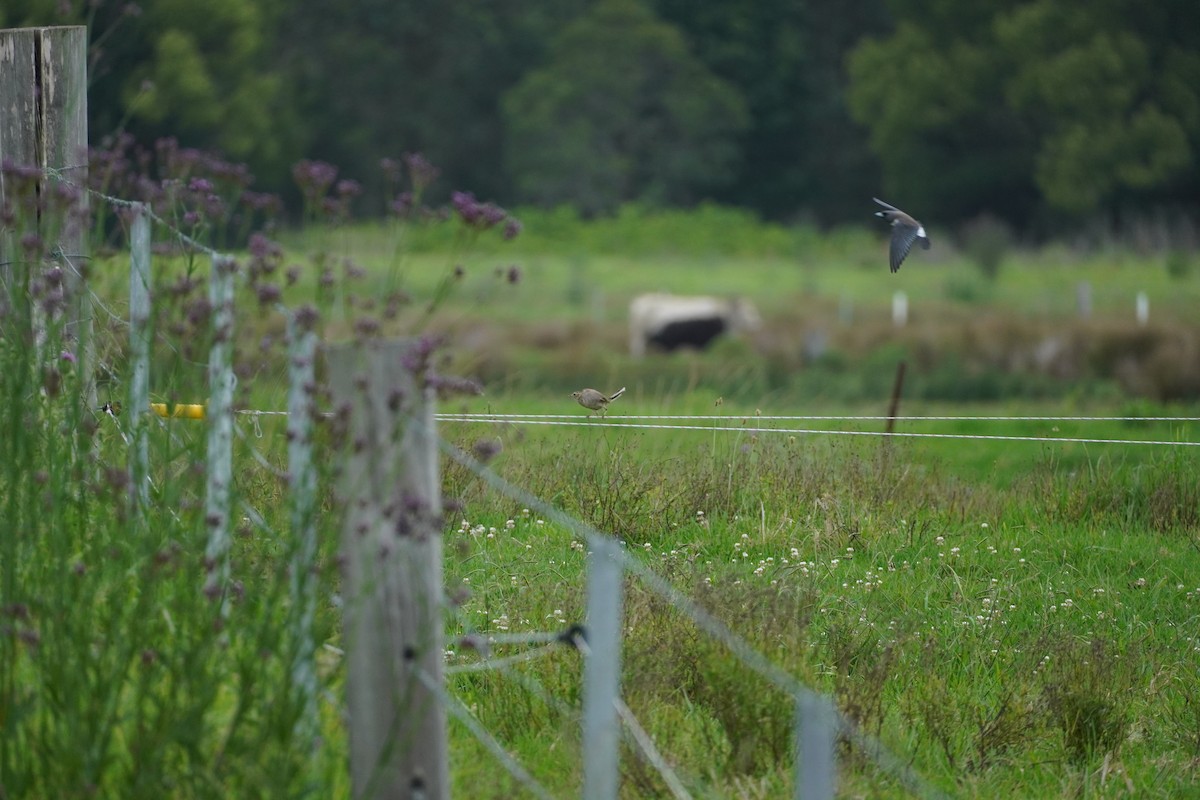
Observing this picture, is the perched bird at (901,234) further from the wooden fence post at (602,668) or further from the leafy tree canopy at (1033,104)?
the leafy tree canopy at (1033,104)

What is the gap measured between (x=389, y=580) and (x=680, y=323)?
52.8 feet

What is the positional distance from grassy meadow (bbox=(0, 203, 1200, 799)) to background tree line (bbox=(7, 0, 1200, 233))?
27.2 m

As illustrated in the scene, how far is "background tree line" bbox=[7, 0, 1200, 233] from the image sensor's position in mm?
34500

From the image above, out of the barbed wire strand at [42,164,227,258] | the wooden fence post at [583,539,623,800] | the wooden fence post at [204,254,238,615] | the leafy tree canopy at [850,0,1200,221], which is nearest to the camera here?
the wooden fence post at [583,539,623,800]

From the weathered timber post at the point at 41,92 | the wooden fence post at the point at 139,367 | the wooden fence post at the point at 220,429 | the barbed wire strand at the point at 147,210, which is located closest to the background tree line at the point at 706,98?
the weathered timber post at the point at 41,92

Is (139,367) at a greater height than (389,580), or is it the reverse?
(139,367)

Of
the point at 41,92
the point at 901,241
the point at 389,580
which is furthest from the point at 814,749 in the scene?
the point at 901,241

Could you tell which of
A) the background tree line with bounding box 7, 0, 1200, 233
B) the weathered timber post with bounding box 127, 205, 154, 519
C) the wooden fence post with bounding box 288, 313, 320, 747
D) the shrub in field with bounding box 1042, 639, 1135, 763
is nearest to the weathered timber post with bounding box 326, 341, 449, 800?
the wooden fence post with bounding box 288, 313, 320, 747

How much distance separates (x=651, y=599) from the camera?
4.66m

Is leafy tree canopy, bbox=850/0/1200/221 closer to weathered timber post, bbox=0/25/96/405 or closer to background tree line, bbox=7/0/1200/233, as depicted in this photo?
background tree line, bbox=7/0/1200/233

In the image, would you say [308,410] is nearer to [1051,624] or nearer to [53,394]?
[53,394]

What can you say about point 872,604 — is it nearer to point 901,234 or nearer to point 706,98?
point 901,234

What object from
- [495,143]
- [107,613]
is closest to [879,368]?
[107,613]

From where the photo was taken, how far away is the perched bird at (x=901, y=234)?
670 centimetres
